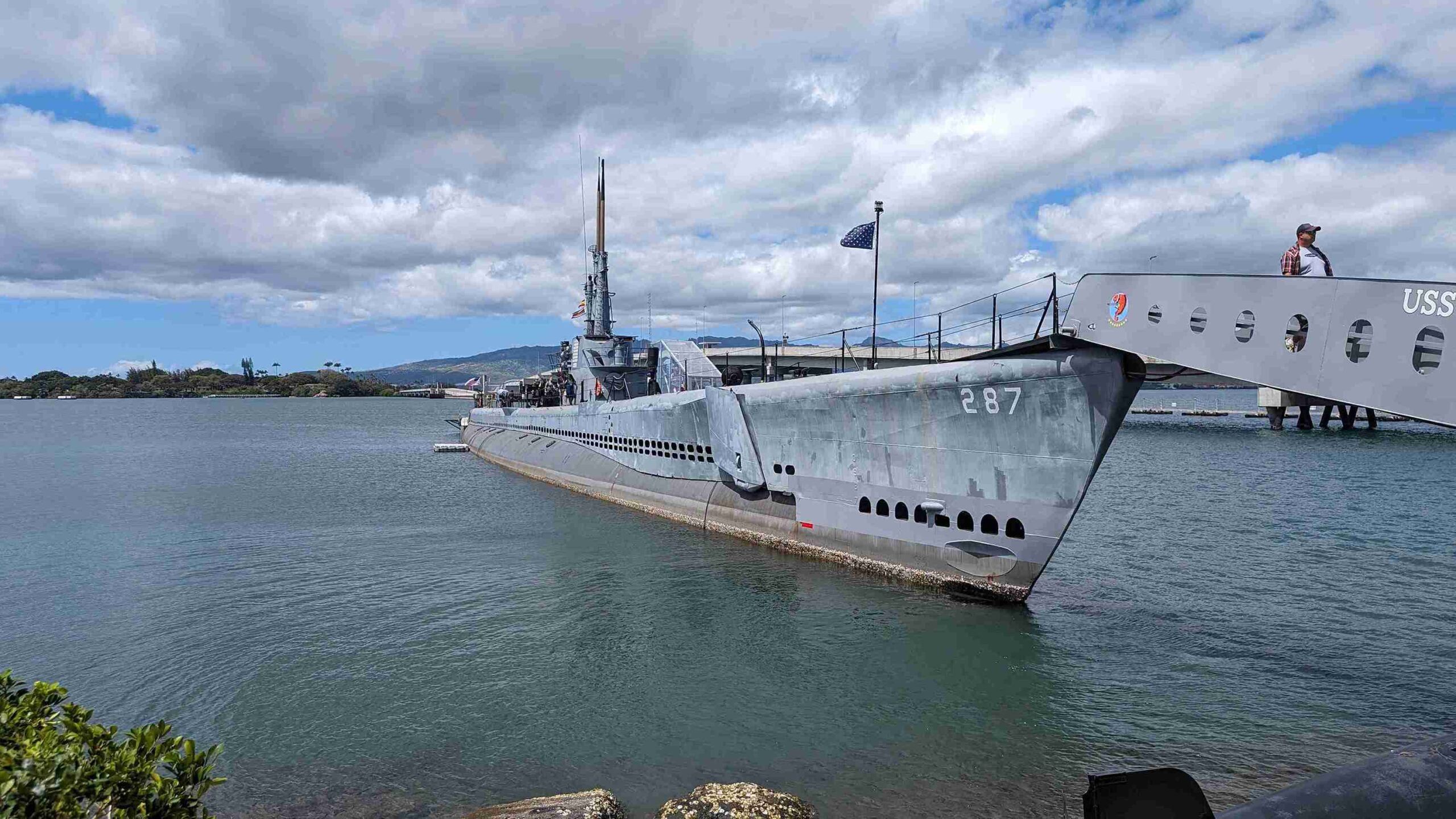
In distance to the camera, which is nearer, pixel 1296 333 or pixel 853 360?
pixel 1296 333

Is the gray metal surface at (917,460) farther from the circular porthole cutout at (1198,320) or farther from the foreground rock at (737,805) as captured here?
the foreground rock at (737,805)

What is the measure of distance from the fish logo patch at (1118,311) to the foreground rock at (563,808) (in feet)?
28.9

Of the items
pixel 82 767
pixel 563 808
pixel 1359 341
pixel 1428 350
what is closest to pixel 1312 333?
pixel 1359 341

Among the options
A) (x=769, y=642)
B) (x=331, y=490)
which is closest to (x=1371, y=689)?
(x=769, y=642)

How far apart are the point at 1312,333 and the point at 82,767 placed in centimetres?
1138

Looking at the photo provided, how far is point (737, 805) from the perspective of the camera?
7.57 metres

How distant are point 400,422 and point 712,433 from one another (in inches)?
3664

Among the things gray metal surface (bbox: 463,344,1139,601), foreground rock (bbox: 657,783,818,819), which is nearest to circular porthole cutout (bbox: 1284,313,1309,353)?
gray metal surface (bbox: 463,344,1139,601)

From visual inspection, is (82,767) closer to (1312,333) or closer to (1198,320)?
(1312,333)

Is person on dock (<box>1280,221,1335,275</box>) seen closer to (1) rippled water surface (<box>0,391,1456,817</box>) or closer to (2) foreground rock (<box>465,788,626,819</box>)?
(1) rippled water surface (<box>0,391,1456,817</box>)

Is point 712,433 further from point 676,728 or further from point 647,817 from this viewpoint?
point 647,817

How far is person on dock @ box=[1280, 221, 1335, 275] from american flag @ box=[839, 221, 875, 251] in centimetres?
1055

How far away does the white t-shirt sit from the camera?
9406 mm

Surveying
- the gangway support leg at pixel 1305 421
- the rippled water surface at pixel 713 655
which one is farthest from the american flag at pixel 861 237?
the gangway support leg at pixel 1305 421
